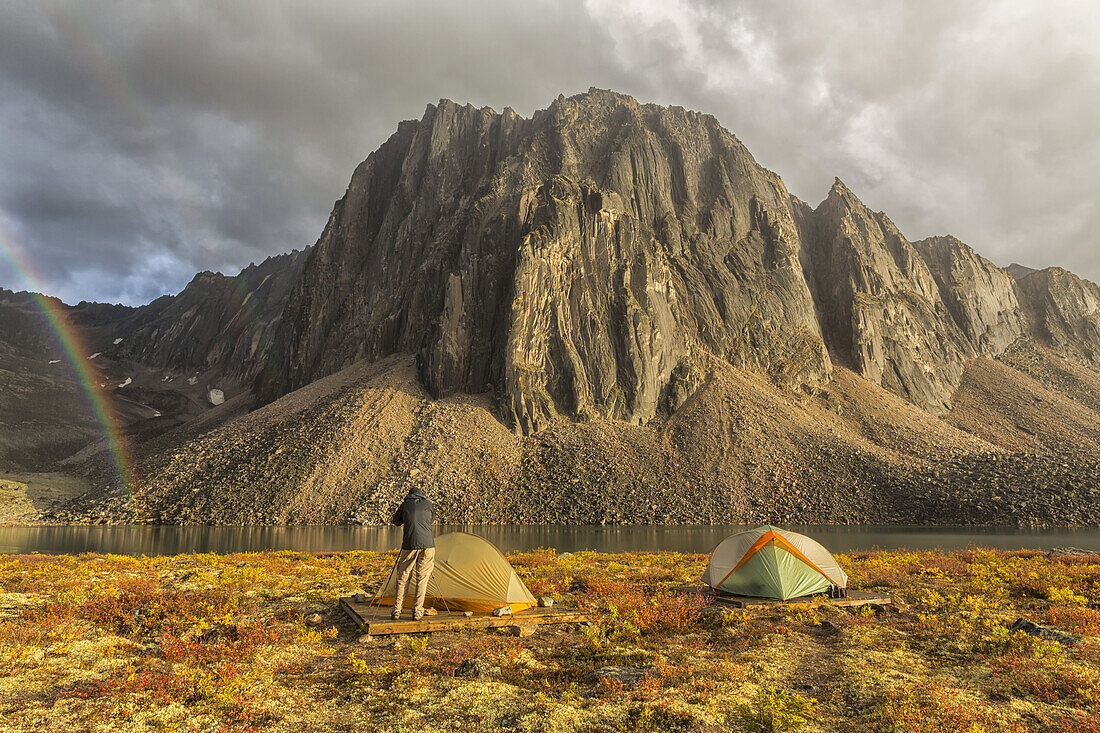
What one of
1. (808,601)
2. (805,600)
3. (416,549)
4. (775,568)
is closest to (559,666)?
(416,549)

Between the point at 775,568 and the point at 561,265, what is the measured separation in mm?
91735

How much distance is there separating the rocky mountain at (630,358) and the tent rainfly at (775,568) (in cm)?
5763

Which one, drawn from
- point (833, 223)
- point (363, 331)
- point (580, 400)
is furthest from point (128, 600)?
point (833, 223)

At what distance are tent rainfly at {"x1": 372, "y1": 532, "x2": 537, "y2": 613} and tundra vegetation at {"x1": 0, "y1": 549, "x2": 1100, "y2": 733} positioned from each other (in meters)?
1.32

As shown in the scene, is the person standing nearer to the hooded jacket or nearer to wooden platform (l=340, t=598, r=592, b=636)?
the hooded jacket

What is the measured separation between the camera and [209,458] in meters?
83.3

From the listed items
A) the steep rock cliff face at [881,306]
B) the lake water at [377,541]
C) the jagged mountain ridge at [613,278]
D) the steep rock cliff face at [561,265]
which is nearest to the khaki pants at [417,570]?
the lake water at [377,541]

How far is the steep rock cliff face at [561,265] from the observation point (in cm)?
10125

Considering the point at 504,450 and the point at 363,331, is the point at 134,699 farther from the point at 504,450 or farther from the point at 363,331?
the point at 363,331

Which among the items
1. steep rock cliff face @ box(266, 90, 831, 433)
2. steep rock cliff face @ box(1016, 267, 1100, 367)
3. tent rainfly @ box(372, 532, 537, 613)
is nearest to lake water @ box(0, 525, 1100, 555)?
tent rainfly @ box(372, 532, 537, 613)

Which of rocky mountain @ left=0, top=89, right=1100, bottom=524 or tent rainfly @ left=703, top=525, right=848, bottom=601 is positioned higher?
rocky mountain @ left=0, top=89, right=1100, bottom=524

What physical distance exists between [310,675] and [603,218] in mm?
107274

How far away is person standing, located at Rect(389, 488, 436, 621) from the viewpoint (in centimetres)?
1466

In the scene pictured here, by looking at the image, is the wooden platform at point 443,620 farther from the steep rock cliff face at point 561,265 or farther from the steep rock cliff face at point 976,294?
the steep rock cliff face at point 976,294
